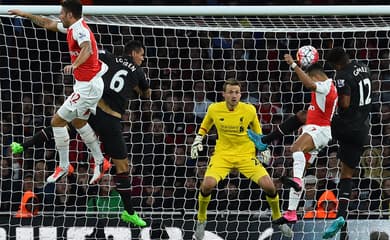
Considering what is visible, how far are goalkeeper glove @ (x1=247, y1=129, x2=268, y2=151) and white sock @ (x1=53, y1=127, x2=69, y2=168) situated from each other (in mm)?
1813

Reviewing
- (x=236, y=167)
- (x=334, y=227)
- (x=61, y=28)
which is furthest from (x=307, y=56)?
(x=61, y=28)

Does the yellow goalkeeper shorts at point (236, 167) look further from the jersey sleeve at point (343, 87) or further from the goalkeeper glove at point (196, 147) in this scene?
the jersey sleeve at point (343, 87)

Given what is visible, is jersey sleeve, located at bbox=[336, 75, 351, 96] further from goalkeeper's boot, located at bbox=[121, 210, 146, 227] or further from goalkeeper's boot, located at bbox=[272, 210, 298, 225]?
goalkeeper's boot, located at bbox=[121, 210, 146, 227]

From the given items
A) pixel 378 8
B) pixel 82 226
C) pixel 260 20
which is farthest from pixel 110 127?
pixel 378 8

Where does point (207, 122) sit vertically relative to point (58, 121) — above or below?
above

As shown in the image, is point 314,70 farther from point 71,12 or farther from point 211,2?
point 211,2

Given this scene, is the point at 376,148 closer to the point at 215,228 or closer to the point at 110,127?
the point at 215,228

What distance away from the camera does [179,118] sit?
12.9 metres

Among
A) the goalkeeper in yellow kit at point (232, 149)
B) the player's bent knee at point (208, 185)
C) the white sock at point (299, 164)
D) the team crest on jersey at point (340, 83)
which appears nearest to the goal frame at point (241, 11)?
the team crest on jersey at point (340, 83)

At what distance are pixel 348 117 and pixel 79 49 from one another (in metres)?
2.74

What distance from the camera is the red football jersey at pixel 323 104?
11062 mm

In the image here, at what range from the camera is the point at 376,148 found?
42.1 ft

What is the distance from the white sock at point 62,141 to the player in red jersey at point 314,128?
2.12 metres

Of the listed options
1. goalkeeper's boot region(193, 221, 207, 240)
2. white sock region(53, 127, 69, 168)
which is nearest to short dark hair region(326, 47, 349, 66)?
goalkeeper's boot region(193, 221, 207, 240)
